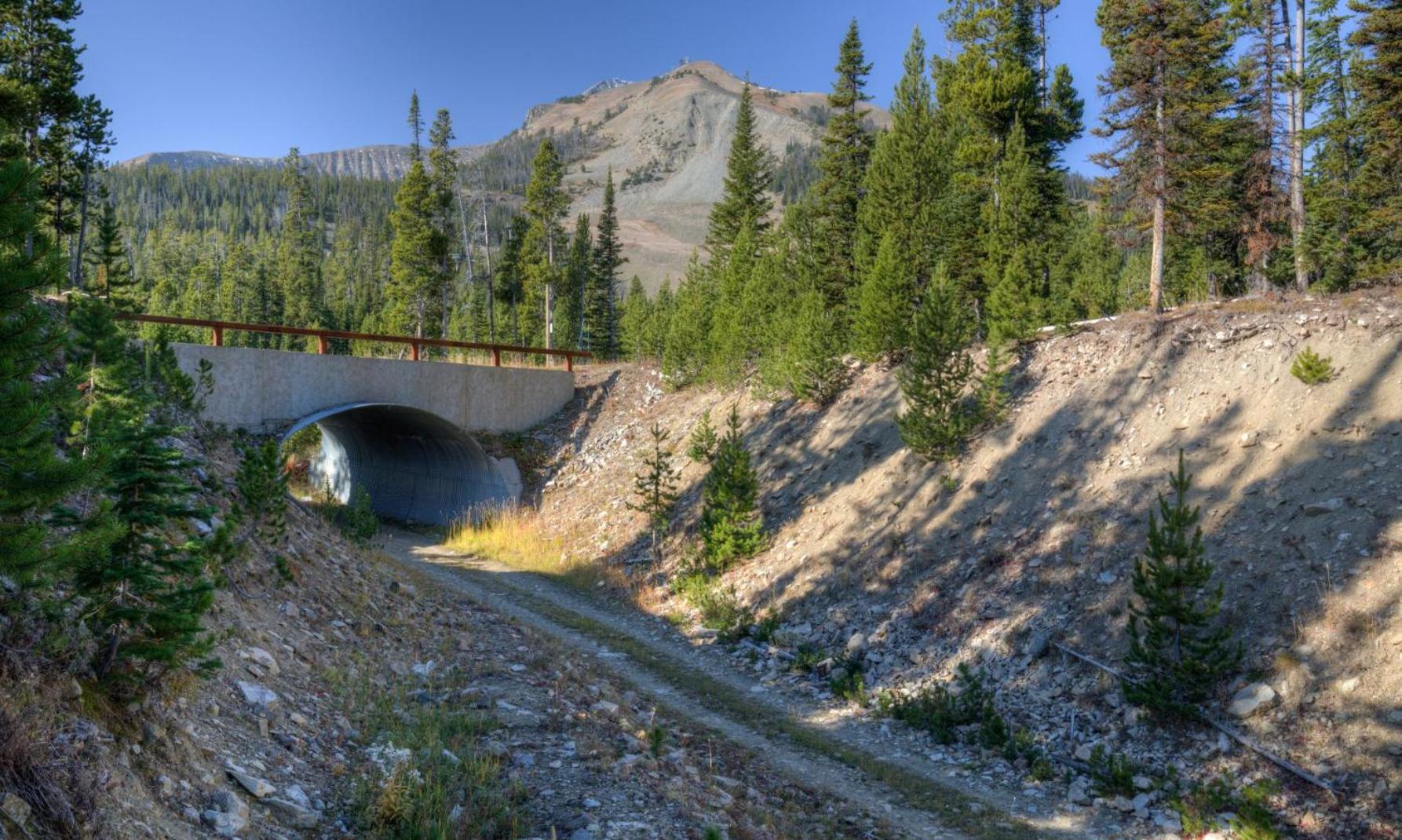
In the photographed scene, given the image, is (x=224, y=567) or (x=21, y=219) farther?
(x=224, y=567)

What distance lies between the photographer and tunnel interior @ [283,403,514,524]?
28047 mm

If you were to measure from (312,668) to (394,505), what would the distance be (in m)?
24.4

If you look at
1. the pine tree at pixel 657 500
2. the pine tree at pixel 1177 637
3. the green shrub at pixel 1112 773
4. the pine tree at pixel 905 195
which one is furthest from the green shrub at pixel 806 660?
the pine tree at pixel 905 195

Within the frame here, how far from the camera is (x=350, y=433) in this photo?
3244cm

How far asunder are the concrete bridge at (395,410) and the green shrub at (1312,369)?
2104 cm

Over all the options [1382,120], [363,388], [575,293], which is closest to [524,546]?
[363,388]

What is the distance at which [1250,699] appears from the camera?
29.5 ft

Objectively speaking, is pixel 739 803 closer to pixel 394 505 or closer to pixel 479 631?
pixel 479 631

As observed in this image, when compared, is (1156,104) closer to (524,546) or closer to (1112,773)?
(1112,773)

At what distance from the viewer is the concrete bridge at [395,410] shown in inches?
894

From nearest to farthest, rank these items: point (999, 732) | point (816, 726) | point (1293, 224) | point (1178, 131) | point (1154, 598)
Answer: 1. point (1154, 598)
2. point (999, 732)
3. point (816, 726)
4. point (1178, 131)
5. point (1293, 224)

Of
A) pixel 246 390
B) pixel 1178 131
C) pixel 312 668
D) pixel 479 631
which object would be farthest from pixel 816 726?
pixel 246 390

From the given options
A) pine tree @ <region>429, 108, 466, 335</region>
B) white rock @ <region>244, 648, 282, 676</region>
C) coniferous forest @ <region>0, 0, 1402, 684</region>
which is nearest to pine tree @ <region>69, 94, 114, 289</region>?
coniferous forest @ <region>0, 0, 1402, 684</region>

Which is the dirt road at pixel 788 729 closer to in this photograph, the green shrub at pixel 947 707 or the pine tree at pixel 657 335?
the green shrub at pixel 947 707
